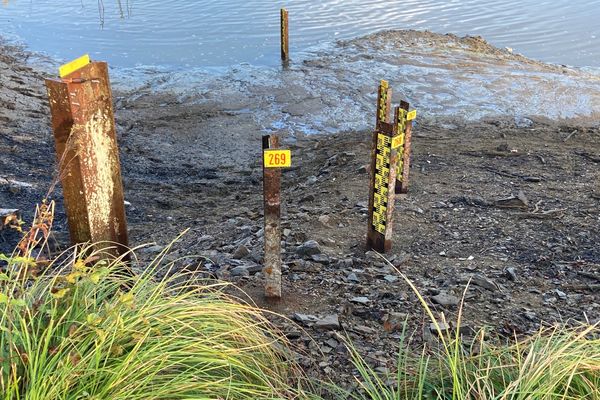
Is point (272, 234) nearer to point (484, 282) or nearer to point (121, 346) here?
point (484, 282)

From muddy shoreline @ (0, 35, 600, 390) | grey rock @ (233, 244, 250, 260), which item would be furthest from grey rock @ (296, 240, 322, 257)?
grey rock @ (233, 244, 250, 260)

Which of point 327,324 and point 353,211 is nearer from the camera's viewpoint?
point 327,324

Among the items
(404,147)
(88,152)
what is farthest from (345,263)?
(88,152)

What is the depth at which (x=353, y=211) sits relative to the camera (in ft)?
22.9

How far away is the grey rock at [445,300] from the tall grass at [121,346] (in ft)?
5.58

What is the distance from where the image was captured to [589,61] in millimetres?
16516

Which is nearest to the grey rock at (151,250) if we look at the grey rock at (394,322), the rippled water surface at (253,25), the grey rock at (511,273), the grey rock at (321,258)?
the grey rock at (321,258)

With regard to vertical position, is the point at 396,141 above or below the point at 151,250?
above

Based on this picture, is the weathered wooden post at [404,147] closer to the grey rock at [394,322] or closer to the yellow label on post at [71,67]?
the grey rock at [394,322]

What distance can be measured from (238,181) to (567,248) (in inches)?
195

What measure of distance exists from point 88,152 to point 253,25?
53.7 feet

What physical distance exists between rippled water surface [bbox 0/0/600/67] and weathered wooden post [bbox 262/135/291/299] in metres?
11.8

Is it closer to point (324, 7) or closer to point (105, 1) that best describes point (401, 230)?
point (324, 7)

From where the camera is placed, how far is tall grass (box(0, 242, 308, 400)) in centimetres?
272
